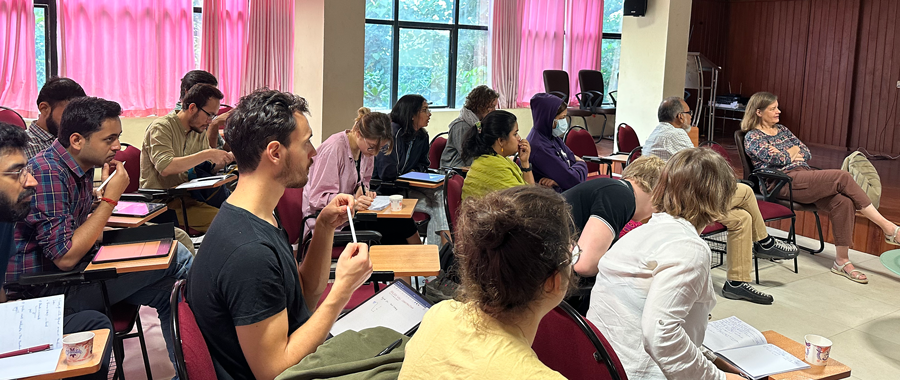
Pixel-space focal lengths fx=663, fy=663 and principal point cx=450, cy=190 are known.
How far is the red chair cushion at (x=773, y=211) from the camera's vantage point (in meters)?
4.85

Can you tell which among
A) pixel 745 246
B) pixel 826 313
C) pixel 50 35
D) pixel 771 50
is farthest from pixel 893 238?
pixel 50 35

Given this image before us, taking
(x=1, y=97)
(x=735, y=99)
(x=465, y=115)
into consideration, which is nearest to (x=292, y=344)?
(x=465, y=115)

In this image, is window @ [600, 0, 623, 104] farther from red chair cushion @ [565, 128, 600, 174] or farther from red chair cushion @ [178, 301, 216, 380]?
red chair cushion @ [178, 301, 216, 380]

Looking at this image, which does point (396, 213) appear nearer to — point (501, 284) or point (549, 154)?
point (549, 154)

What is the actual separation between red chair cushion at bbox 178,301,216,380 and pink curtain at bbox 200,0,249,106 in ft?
20.6

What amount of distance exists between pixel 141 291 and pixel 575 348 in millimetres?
1891

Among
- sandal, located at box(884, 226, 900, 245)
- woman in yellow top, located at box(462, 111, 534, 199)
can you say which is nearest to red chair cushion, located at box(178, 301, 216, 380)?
woman in yellow top, located at box(462, 111, 534, 199)

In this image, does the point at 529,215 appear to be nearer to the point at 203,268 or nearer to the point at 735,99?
the point at 203,268

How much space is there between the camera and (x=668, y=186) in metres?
2.21

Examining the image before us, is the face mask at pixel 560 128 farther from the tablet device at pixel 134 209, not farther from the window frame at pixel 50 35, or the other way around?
the window frame at pixel 50 35

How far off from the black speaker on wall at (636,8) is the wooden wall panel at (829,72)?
14.4 feet

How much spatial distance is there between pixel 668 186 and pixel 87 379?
2032 mm

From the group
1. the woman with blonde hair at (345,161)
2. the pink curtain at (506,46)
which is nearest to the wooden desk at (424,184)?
the woman with blonde hair at (345,161)

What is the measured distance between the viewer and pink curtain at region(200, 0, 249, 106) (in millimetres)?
7367
